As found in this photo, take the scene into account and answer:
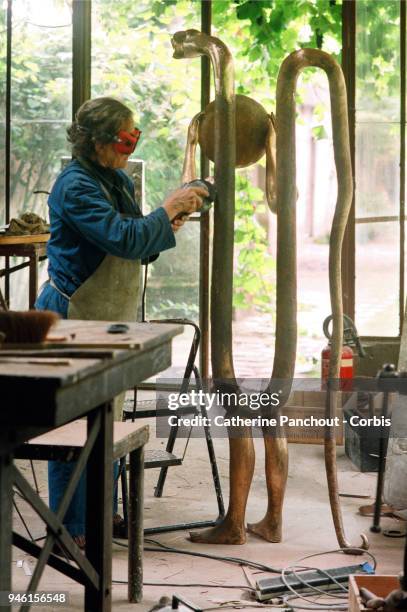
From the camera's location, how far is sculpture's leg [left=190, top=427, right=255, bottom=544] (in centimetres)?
476

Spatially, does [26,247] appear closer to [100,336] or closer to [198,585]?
[198,585]

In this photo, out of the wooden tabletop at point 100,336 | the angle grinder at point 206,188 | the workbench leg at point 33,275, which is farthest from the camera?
the workbench leg at point 33,275

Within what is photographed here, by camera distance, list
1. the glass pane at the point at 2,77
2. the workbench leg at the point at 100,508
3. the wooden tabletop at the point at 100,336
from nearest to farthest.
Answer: the wooden tabletop at the point at 100,336
the workbench leg at the point at 100,508
the glass pane at the point at 2,77

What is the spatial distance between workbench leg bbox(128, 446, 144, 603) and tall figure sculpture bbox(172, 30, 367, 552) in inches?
30.5

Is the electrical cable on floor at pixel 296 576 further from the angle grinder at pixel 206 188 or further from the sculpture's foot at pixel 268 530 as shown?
the angle grinder at pixel 206 188

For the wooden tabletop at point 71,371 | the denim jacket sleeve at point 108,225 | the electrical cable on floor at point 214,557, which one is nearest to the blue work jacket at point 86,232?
the denim jacket sleeve at point 108,225

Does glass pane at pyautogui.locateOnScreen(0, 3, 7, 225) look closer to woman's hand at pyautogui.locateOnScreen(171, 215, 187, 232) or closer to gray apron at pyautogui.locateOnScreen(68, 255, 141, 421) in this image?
gray apron at pyautogui.locateOnScreen(68, 255, 141, 421)

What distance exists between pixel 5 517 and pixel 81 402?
1.10 ft

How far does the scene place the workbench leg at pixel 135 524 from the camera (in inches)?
158

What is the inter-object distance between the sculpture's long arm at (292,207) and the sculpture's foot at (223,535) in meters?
0.43

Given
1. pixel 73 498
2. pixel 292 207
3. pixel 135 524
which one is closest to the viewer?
pixel 135 524

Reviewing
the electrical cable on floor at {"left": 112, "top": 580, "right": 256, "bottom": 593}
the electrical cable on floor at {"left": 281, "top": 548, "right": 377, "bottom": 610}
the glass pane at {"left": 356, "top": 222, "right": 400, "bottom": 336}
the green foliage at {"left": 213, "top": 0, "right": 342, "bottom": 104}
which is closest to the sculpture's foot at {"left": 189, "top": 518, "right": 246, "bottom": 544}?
the electrical cable on floor at {"left": 281, "top": 548, "right": 377, "bottom": 610}

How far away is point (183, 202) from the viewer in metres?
4.52

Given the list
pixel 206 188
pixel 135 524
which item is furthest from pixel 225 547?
pixel 206 188
